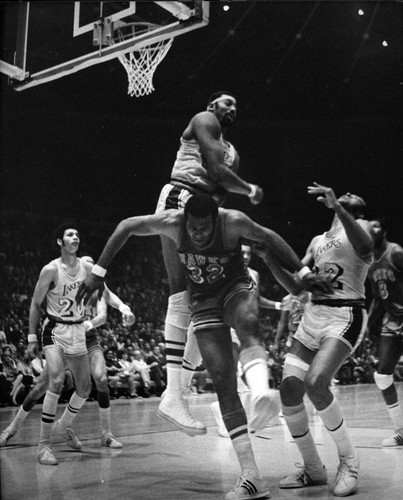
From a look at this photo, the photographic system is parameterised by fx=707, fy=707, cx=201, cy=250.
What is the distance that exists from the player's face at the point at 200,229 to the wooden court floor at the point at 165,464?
1547mm

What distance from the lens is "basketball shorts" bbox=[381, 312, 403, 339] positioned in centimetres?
658

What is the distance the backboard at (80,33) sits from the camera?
21.1 feet

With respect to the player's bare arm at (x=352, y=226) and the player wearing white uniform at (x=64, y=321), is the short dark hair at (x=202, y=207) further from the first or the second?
the player wearing white uniform at (x=64, y=321)

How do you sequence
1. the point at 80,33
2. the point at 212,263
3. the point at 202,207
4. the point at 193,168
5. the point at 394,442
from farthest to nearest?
the point at 80,33
the point at 394,442
the point at 193,168
the point at 212,263
the point at 202,207

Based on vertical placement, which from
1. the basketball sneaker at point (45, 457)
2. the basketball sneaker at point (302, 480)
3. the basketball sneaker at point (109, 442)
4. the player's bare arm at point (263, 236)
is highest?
the player's bare arm at point (263, 236)

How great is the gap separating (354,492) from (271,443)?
81.9 inches

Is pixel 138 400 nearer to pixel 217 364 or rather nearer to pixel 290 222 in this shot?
pixel 290 222

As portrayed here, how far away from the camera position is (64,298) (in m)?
6.21

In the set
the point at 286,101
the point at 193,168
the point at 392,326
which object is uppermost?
the point at 286,101

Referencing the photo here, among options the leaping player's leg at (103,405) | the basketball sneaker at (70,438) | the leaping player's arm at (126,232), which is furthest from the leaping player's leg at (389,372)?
the leaping player's arm at (126,232)

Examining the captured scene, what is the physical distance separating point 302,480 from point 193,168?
7.36ft

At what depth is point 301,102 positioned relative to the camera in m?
9.21

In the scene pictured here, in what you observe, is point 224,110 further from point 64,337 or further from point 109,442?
point 109,442

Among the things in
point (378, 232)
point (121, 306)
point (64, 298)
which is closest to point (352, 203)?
point (378, 232)
